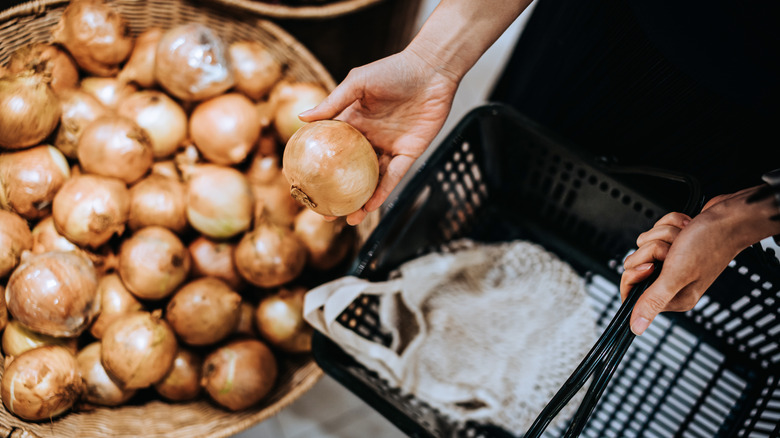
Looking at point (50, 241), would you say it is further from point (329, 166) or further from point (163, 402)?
point (329, 166)

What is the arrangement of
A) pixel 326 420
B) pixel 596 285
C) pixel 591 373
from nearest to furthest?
1. pixel 591 373
2. pixel 596 285
3. pixel 326 420

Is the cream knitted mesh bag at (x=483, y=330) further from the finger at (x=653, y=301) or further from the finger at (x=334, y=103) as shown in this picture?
the finger at (x=653, y=301)

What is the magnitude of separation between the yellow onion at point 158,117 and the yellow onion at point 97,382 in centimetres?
38

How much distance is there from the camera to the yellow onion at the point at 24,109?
2.33 feet

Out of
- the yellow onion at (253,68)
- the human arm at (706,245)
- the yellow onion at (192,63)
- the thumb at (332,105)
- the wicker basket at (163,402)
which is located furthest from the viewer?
the yellow onion at (253,68)

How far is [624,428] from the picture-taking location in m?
0.84

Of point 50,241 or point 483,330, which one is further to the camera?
point 483,330

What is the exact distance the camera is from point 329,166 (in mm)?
570

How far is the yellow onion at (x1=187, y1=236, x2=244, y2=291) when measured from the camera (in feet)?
2.87

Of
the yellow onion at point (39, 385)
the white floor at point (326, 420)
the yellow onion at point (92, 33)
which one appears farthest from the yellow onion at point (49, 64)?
the white floor at point (326, 420)

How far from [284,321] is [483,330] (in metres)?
0.39

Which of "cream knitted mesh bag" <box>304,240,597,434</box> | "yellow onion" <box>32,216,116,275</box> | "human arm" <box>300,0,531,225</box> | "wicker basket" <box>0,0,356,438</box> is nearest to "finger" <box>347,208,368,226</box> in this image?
"human arm" <box>300,0,531,225</box>

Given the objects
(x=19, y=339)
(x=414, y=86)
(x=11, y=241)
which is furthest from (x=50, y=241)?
(x=414, y=86)

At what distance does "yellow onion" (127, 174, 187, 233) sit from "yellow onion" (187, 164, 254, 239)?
0.02 m
